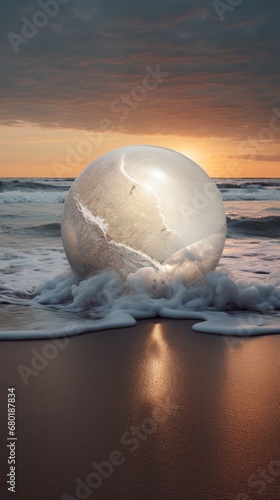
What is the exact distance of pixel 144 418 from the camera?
330 centimetres

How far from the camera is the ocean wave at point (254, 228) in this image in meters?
15.4

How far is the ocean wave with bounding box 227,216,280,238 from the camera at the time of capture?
50.4 ft

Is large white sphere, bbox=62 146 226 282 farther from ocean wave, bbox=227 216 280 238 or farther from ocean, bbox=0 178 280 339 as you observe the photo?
ocean wave, bbox=227 216 280 238

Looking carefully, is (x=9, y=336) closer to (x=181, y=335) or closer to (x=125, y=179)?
(x=181, y=335)

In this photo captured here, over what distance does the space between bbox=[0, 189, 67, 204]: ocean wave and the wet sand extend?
995 inches

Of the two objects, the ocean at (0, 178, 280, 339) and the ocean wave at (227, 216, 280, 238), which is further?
the ocean wave at (227, 216, 280, 238)

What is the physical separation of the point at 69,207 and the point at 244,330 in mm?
2412

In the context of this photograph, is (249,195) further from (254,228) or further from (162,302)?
(162,302)
